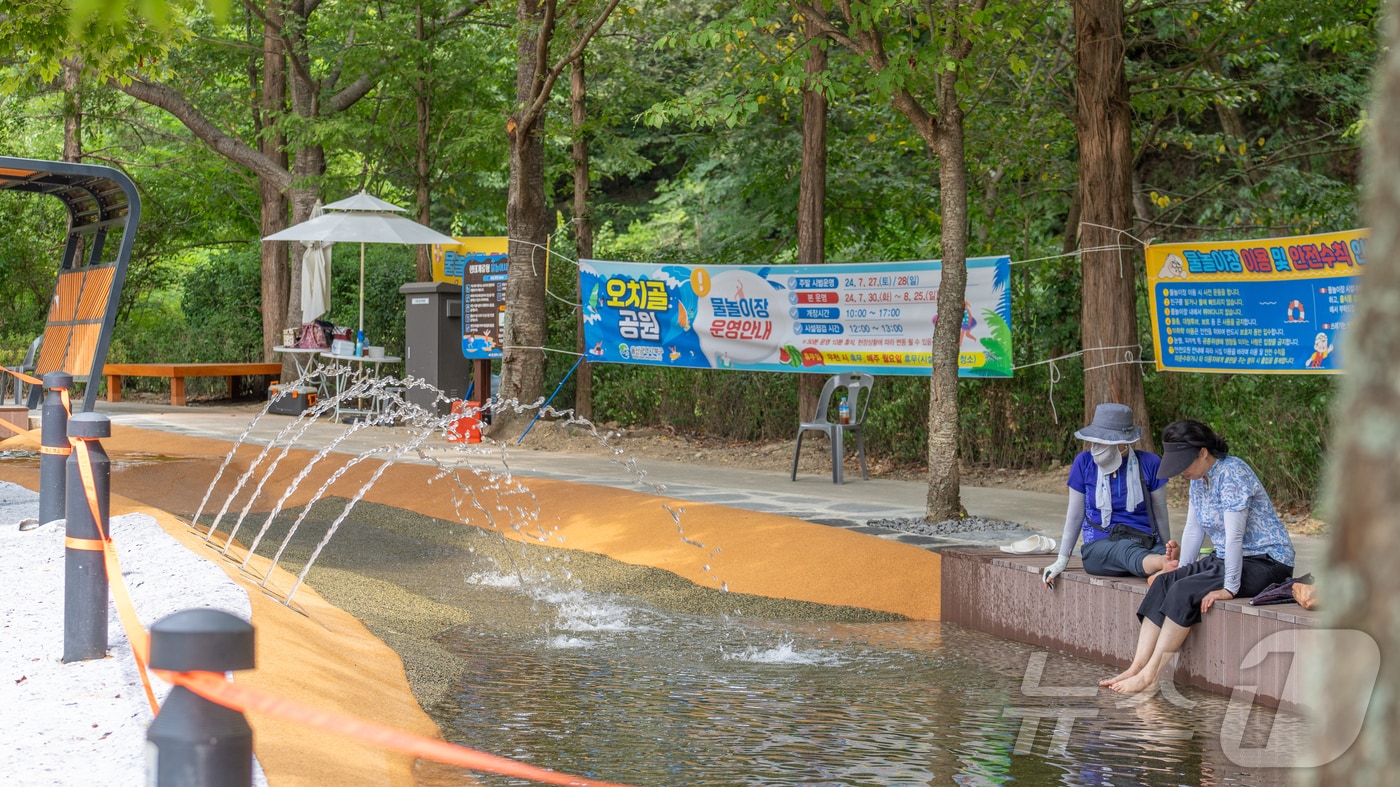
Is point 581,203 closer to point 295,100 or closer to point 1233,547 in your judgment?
point 295,100

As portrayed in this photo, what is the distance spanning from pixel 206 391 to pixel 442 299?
7595 mm

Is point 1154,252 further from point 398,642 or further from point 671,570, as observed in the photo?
point 398,642

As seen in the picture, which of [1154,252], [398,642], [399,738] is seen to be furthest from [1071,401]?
[399,738]

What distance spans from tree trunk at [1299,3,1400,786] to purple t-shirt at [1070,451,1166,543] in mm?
5122

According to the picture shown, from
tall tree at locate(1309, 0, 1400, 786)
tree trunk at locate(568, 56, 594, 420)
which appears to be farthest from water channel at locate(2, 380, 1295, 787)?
tree trunk at locate(568, 56, 594, 420)

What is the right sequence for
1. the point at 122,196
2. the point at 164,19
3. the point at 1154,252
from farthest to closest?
the point at 122,196, the point at 1154,252, the point at 164,19

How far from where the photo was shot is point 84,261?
1160 cm

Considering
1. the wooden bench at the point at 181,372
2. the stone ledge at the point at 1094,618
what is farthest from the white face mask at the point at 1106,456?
the wooden bench at the point at 181,372

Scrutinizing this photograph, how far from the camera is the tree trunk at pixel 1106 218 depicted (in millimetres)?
9320

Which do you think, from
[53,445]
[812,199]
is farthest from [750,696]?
[812,199]

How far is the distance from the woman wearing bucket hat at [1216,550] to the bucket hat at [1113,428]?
425mm

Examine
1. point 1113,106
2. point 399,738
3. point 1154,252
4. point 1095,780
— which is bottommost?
point 1095,780

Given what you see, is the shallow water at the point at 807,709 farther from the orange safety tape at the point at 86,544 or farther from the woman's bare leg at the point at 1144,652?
the orange safety tape at the point at 86,544

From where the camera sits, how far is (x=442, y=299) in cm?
1496
